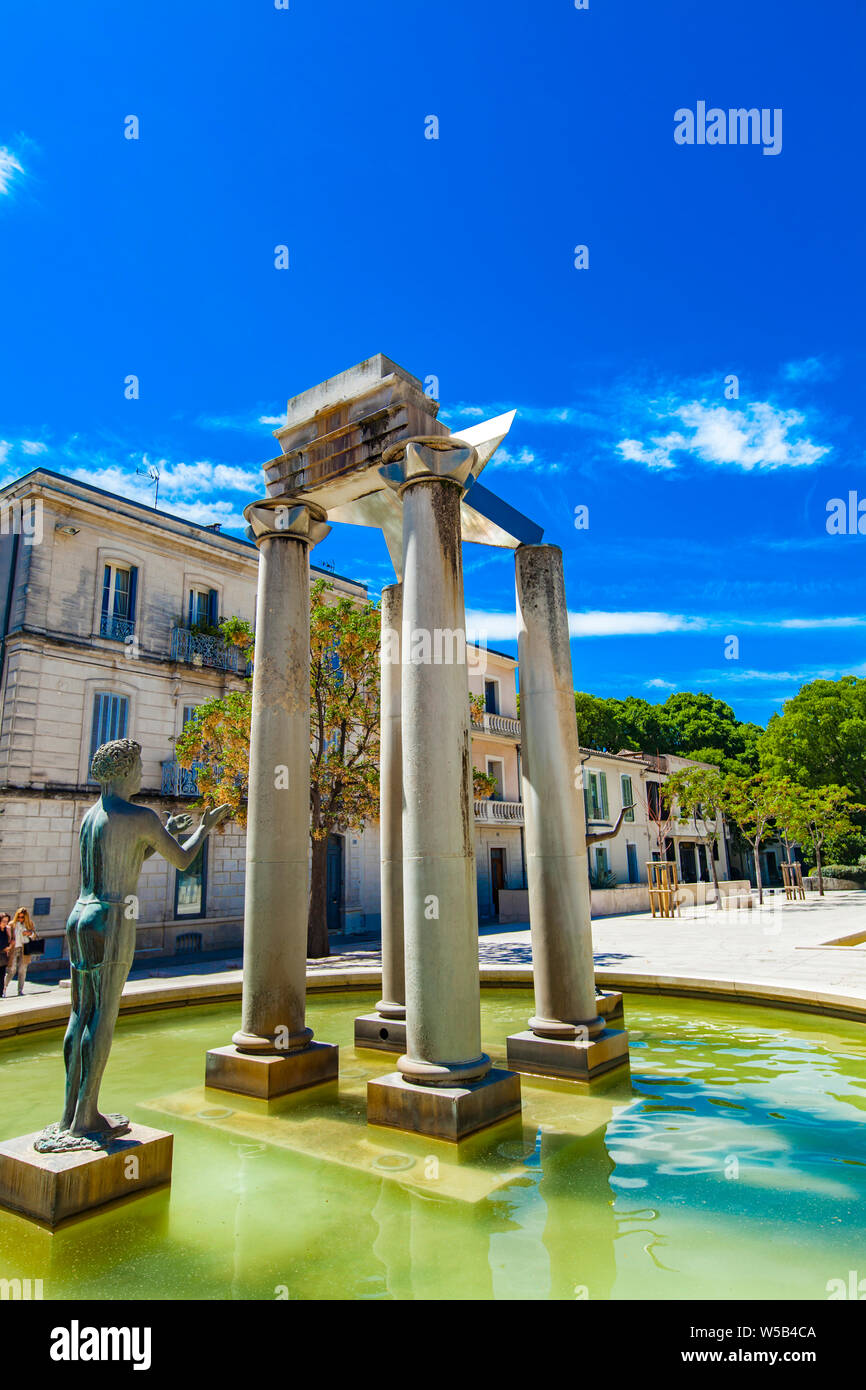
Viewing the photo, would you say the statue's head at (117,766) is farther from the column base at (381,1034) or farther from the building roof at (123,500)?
the building roof at (123,500)

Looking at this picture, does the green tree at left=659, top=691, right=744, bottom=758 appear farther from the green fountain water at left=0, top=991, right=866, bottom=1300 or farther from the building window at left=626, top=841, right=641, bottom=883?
the green fountain water at left=0, top=991, right=866, bottom=1300

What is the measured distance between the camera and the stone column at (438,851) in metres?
5.12

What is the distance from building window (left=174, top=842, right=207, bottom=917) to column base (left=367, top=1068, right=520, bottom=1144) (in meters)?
17.4

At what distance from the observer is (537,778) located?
6934 mm

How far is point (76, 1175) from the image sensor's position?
12.6 feet

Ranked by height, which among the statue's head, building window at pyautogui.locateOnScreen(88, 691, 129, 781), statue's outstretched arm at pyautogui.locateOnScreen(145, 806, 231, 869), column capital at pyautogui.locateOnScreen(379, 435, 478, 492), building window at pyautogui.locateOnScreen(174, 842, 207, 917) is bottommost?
building window at pyautogui.locateOnScreen(174, 842, 207, 917)

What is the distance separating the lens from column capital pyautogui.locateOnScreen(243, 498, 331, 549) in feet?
23.5

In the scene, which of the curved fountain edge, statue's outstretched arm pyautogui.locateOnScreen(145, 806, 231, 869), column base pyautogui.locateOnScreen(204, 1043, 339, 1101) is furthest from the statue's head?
the curved fountain edge

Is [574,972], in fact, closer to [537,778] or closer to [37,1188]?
[537,778]

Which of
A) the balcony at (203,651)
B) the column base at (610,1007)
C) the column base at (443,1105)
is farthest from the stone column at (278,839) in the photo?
the balcony at (203,651)

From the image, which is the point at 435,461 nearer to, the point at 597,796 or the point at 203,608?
the point at 203,608

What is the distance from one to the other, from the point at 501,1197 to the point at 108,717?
18.6m

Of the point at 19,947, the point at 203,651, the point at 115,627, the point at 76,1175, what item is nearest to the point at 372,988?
the point at 19,947
